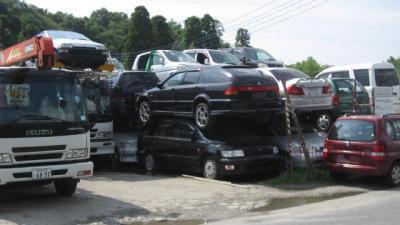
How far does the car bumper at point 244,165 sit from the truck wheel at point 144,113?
3.78 metres

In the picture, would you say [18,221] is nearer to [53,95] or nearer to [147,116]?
[53,95]

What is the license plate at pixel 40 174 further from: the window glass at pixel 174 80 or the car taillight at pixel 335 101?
the car taillight at pixel 335 101

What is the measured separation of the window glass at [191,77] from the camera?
615 inches

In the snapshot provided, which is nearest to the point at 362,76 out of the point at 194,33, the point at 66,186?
the point at 66,186

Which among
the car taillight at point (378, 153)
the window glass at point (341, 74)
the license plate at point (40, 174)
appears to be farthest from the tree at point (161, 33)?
the license plate at point (40, 174)

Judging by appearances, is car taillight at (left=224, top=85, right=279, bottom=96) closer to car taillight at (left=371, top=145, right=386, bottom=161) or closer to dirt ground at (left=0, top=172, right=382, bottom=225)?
dirt ground at (left=0, top=172, right=382, bottom=225)

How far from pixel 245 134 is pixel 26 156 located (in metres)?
6.66

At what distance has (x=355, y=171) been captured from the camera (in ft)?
44.7

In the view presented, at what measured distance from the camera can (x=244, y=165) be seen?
46.6 ft

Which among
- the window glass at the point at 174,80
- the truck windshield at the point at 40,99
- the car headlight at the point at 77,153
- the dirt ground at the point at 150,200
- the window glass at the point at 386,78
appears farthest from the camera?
the window glass at the point at 386,78

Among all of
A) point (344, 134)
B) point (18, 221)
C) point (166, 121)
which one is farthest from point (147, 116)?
point (18, 221)

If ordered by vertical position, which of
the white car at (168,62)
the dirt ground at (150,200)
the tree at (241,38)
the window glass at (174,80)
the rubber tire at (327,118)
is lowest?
the dirt ground at (150,200)

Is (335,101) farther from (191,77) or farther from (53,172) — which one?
(53,172)

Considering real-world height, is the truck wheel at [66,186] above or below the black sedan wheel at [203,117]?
below
